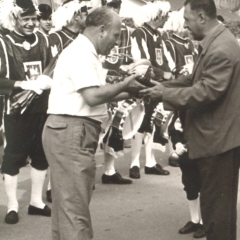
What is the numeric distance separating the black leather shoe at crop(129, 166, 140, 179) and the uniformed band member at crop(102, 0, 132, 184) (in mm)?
279

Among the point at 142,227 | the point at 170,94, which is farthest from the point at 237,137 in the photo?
the point at 142,227

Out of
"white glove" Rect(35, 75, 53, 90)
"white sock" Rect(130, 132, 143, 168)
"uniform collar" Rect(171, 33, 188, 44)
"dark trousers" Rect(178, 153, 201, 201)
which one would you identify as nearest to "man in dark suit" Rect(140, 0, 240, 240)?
"dark trousers" Rect(178, 153, 201, 201)

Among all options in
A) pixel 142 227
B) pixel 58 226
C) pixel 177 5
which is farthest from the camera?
pixel 177 5

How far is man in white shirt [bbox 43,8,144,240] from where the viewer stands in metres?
3.62

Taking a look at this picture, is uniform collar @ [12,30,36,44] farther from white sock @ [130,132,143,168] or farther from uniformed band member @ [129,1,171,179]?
white sock @ [130,132,143,168]

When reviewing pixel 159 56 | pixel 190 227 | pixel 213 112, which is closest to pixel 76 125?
pixel 213 112

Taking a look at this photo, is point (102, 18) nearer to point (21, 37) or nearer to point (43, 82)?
point (43, 82)

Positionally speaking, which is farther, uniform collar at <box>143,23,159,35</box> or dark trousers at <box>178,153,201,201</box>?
uniform collar at <box>143,23,159,35</box>

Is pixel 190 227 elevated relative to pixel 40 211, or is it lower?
elevated

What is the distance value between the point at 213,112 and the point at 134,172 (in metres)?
3.46

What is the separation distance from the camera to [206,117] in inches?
145

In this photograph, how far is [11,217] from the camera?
17.3ft

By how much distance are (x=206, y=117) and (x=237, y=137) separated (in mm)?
230

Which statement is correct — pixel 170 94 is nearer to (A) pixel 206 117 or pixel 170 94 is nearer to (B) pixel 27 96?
(A) pixel 206 117
